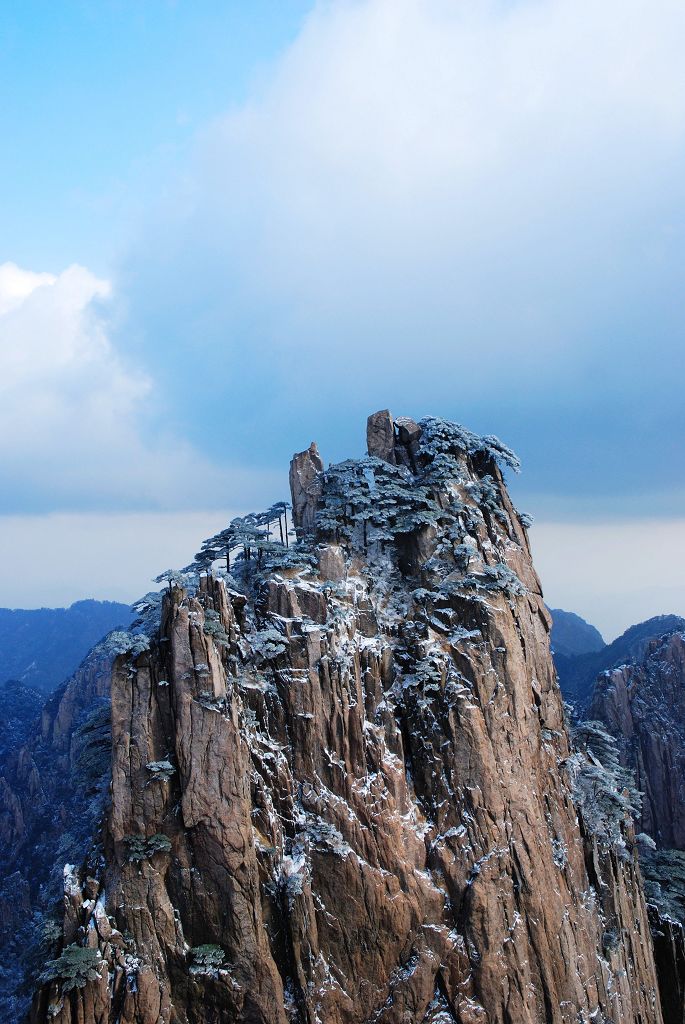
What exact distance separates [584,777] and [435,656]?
39.2ft

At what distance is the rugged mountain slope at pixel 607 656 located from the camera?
401 feet

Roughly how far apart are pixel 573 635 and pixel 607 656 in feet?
162

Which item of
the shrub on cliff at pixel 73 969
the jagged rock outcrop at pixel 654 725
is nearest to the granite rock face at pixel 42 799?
the shrub on cliff at pixel 73 969

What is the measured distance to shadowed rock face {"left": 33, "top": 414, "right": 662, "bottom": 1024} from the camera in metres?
24.1

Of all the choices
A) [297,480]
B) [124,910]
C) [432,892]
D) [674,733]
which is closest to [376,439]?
[297,480]

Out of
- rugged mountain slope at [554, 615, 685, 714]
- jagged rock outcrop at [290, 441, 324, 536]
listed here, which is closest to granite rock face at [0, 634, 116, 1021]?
jagged rock outcrop at [290, 441, 324, 536]

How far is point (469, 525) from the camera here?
113ft

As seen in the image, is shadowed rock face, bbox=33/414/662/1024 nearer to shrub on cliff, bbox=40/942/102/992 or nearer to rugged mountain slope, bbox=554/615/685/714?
shrub on cliff, bbox=40/942/102/992

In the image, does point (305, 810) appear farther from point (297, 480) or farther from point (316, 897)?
point (297, 480)

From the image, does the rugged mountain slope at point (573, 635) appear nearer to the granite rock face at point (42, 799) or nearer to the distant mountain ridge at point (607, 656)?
the distant mountain ridge at point (607, 656)

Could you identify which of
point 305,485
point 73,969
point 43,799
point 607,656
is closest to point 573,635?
point 607,656

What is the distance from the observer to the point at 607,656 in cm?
13675

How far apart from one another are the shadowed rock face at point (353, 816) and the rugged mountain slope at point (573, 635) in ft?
494

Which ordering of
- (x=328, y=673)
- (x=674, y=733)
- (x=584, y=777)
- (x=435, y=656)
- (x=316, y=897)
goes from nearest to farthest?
(x=316, y=897)
(x=328, y=673)
(x=435, y=656)
(x=584, y=777)
(x=674, y=733)
